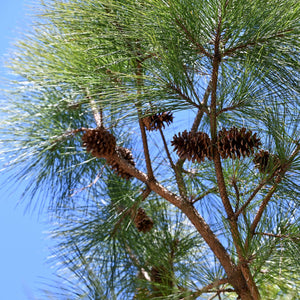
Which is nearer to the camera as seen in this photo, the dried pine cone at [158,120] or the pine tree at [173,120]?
the pine tree at [173,120]

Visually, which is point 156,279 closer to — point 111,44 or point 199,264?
point 199,264

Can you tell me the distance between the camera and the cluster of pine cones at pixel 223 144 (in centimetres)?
85

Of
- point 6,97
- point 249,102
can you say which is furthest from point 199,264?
point 6,97

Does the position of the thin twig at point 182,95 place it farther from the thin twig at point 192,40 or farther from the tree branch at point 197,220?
the tree branch at point 197,220

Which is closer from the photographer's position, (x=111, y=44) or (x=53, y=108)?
(x=111, y=44)

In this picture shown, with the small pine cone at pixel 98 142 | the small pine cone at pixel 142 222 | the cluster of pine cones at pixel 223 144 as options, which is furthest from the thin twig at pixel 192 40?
the small pine cone at pixel 142 222

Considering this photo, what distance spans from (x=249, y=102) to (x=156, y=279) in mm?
556

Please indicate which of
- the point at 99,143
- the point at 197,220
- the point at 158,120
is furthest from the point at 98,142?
the point at 197,220

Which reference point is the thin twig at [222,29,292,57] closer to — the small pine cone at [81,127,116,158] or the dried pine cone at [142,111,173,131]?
the dried pine cone at [142,111,173,131]

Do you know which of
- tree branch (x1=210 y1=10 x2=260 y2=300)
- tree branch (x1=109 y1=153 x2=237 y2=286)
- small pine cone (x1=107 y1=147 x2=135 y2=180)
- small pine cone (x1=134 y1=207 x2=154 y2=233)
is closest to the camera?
tree branch (x1=210 y1=10 x2=260 y2=300)

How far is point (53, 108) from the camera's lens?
1118 mm

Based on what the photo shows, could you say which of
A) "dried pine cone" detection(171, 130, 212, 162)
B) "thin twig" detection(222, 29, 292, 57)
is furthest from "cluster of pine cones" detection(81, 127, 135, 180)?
"thin twig" detection(222, 29, 292, 57)

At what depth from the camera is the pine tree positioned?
825mm

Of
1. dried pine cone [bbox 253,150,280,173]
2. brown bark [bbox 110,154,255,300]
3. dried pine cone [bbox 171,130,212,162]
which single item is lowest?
brown bark [bbox 110,154,255,300]
